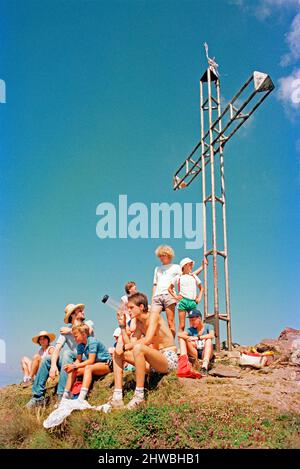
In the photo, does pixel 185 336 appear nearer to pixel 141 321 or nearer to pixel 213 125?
pixel 141 321

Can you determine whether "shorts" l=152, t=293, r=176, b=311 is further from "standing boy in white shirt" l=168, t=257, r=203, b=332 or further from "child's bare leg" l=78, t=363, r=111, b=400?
"child's bare leg" l=78, t=363, r=111, b=400

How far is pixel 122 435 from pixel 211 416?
3.77ft

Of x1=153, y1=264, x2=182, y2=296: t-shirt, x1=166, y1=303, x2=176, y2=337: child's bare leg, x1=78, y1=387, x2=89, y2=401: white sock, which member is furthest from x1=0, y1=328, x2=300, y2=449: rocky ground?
x1=153, y1=264, x2=182, y2=296: t-shirt

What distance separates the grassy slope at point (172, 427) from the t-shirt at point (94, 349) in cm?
139

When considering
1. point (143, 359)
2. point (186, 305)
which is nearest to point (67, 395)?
point (143, 359)

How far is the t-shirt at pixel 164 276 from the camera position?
28.1ft

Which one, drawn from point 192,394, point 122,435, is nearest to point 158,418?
point 122,435

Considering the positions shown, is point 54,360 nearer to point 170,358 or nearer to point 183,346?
point 170,358

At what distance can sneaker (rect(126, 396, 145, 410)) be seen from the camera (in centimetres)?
616

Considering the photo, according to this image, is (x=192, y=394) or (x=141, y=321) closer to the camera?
(x=192, y=394)

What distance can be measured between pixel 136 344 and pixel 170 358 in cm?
90

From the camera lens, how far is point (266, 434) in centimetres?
542

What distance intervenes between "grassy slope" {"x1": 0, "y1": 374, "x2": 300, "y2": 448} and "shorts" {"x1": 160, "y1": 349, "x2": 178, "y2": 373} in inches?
22.2
